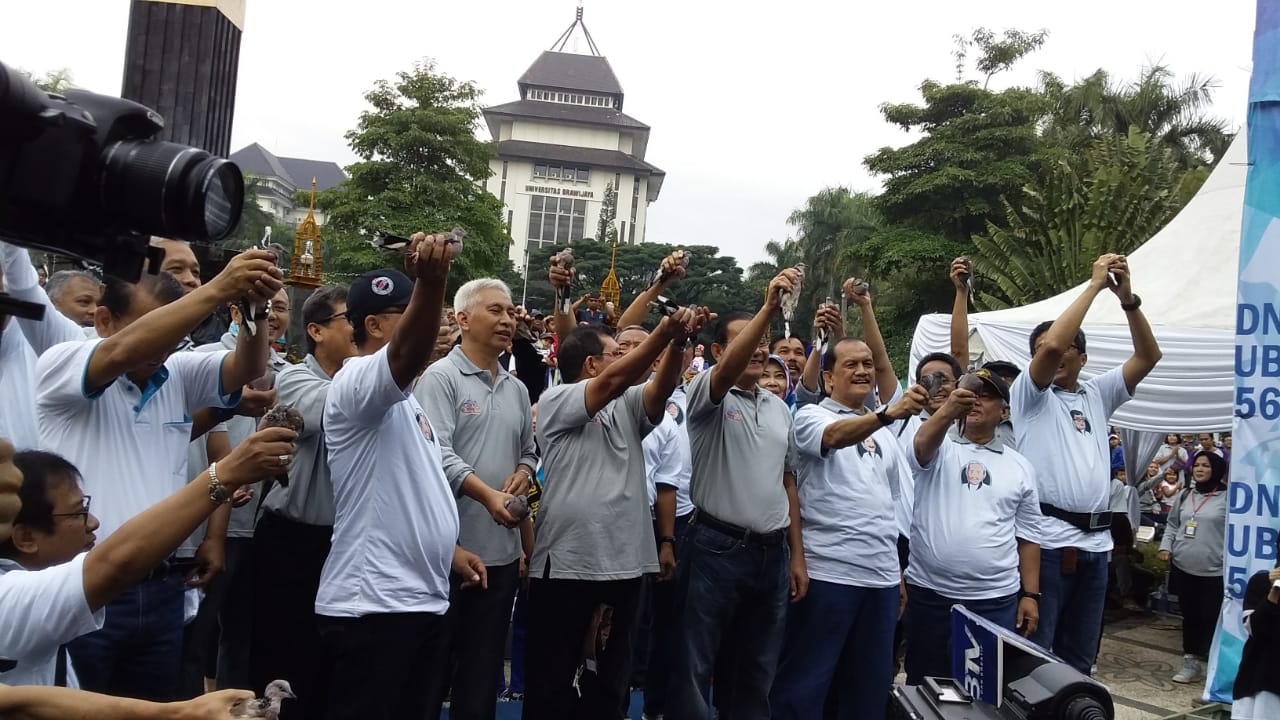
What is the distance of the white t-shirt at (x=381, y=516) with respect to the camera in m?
3.01

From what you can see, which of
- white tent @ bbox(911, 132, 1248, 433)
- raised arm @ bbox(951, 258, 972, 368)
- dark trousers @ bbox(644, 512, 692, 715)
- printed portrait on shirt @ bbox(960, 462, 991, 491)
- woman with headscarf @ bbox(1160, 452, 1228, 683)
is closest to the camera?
printed portrait on shirt @ bbox(960, 462, 991, 491)

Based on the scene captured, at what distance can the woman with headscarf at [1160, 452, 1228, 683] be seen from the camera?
6.98 m

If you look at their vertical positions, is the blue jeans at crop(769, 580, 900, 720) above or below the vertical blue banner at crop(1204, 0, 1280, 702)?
below

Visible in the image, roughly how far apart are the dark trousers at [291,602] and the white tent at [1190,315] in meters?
6.46

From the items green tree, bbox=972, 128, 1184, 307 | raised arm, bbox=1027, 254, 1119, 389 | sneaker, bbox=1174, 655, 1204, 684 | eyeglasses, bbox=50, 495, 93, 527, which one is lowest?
sneaker, bbox=1174, 655, 1204, 684

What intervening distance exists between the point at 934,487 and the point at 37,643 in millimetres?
3726

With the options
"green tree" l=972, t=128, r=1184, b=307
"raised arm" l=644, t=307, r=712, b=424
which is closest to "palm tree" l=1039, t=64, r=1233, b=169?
"green tree" l=972, t=128, r=1184, b=307

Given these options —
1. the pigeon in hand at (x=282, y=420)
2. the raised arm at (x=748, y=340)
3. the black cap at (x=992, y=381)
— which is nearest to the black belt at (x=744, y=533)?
the raised arm at (x=748, y=340)

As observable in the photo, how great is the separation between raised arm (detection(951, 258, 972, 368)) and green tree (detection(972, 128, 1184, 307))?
14.7m

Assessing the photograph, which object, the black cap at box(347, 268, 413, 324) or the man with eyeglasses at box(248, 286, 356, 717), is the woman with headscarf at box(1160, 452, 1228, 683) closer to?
the man with eyeglasses at box(248, 286, 356, 717)

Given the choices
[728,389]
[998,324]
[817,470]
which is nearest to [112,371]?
[728,389]

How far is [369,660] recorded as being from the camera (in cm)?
301

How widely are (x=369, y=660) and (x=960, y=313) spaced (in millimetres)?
3738

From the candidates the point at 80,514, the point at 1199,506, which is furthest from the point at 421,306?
the point at 1199,506
